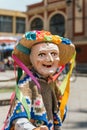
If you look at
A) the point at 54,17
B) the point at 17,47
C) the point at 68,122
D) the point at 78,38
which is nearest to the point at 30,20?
the point at 54,17

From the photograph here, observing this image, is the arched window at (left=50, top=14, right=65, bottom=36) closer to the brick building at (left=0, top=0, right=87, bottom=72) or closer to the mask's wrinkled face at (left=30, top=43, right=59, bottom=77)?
the brick building at (left=0, top=0, right=87, bottom=72)

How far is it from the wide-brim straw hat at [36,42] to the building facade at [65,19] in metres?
25.0

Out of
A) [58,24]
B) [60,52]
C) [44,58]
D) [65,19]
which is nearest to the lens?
[44,58]

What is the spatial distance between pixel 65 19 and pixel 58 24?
6.29 feet

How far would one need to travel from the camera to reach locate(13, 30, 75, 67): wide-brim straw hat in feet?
9.43

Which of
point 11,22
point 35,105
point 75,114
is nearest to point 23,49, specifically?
point 35,105

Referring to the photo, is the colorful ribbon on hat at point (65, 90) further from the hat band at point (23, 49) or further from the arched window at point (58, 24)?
the arched window at point (58, 24)

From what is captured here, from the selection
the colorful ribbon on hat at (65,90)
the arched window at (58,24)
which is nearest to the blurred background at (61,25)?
the arched window at (58,24)

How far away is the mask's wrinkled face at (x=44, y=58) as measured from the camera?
2.89 meters

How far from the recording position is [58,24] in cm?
3806

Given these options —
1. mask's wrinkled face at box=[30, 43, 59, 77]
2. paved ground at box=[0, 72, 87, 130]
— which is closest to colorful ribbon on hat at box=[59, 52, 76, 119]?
mask's wrinkled face at box=[30, 43, 59, 77]

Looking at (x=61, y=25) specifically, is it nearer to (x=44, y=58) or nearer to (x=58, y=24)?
(x=58, y=24)

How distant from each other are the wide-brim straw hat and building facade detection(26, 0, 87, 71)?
82.1ft

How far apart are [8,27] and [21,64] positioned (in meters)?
50.7
